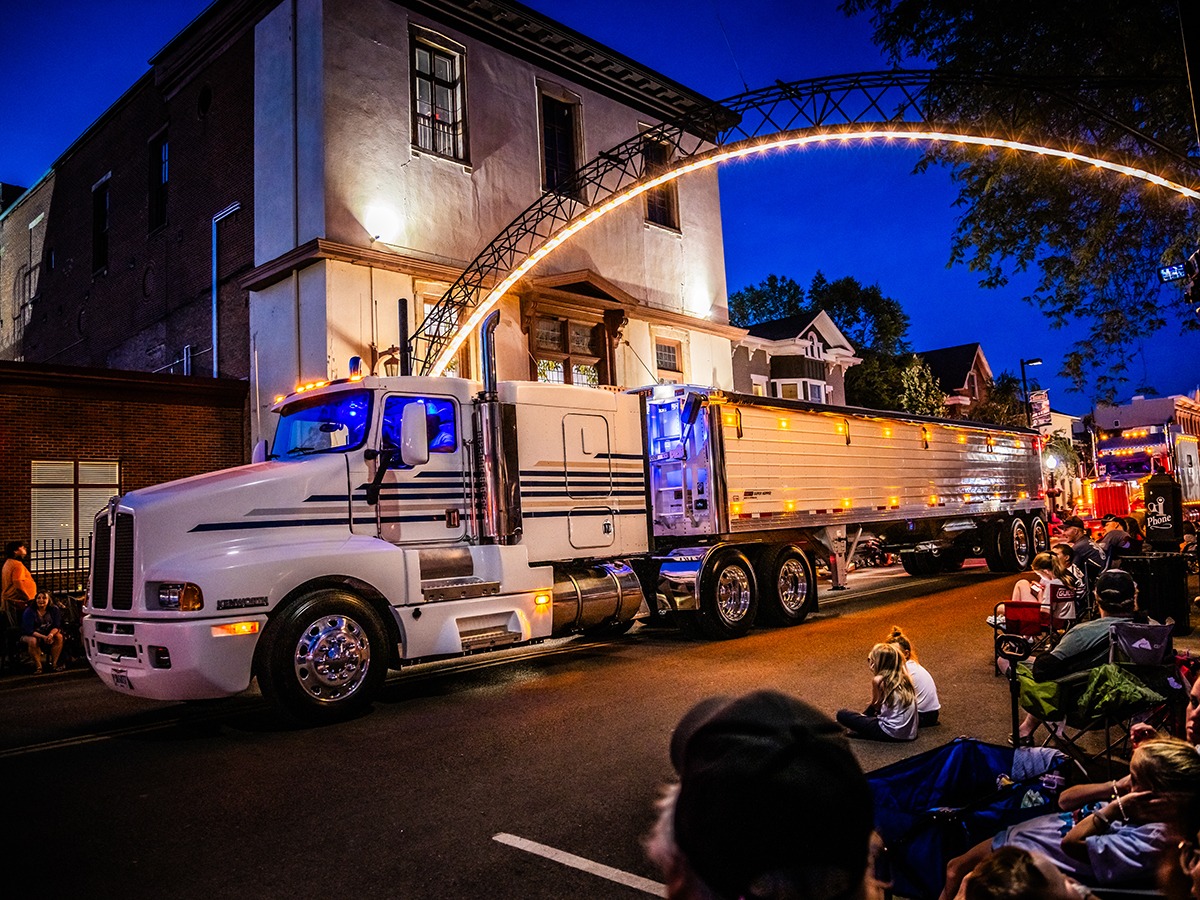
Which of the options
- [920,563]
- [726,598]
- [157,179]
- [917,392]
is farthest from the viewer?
[917,392]

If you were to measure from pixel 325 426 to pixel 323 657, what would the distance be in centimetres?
251

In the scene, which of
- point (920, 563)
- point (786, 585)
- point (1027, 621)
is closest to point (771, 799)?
point (1027, 621)

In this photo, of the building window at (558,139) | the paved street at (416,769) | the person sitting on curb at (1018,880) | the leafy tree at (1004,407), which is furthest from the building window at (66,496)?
the leafy tree at (1004,407)

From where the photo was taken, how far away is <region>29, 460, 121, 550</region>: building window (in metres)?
15.6

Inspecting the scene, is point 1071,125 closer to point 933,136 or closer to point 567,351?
point 933,136

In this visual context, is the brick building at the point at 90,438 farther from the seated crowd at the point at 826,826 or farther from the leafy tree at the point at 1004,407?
the leafy tree at the point at 1004,407

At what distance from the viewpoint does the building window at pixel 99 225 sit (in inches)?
944

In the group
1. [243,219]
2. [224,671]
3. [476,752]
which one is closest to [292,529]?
[224,671]

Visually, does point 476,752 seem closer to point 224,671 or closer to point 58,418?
point 224,671

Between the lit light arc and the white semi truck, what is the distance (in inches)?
172

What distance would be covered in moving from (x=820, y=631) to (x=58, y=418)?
1339cm

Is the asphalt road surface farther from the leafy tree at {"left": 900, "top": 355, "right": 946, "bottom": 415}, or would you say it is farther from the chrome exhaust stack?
the leafy tree at {"left": 900, "top": 355, "right": 946, "bottom": 415}

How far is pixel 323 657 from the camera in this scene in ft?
25.0

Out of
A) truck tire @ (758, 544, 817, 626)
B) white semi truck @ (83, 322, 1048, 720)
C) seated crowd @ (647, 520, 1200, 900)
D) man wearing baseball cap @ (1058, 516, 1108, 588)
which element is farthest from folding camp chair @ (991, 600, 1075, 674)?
seated crowd @ (647, 520, 1200, 900)
